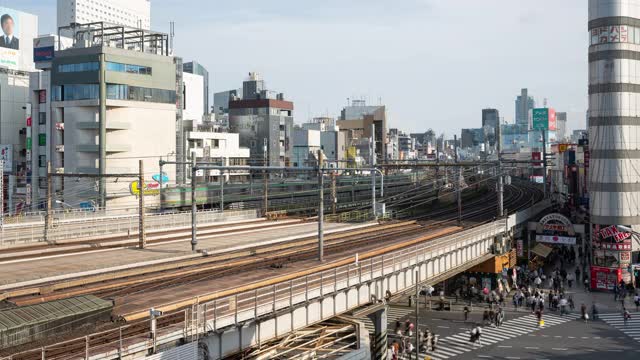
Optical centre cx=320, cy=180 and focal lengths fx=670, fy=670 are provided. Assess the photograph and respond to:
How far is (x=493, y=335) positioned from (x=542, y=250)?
21.3m

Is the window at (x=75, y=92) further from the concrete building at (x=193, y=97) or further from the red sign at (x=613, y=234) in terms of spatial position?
the red sign at (x=613, y=234)

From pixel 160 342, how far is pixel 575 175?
274 ft

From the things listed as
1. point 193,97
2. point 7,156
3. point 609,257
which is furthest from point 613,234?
point 193,97

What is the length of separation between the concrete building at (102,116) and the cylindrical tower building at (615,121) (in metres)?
43.9

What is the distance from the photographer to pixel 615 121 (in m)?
56.2

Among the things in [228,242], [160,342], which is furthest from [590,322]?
[160,342]

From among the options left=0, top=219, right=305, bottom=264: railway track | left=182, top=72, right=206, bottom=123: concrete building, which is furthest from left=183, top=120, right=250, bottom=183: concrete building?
left=0, top=219, right=305, bottom=264: railway track

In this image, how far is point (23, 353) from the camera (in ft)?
57.0

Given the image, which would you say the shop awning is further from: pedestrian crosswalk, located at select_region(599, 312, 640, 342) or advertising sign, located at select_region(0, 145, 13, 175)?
advertising sign, located at select_region(0, 145, 13, 175)

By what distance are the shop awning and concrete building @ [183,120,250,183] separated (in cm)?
4396

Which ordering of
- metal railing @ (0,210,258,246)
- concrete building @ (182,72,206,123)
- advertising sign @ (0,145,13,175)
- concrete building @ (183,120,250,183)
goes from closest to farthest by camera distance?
metal railing @ (0,210,258,246)
advertising sign @ (0,145,13,175)
concrete building @ (183,120,250,183)
concrete building @ (182,72,206,123)

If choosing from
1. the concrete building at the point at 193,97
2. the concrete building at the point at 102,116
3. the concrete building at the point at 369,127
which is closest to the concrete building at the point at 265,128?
the concrete building at the point at 193,97

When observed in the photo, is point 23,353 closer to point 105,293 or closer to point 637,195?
point 105,293

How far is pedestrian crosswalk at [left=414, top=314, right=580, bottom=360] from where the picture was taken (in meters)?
38.7
